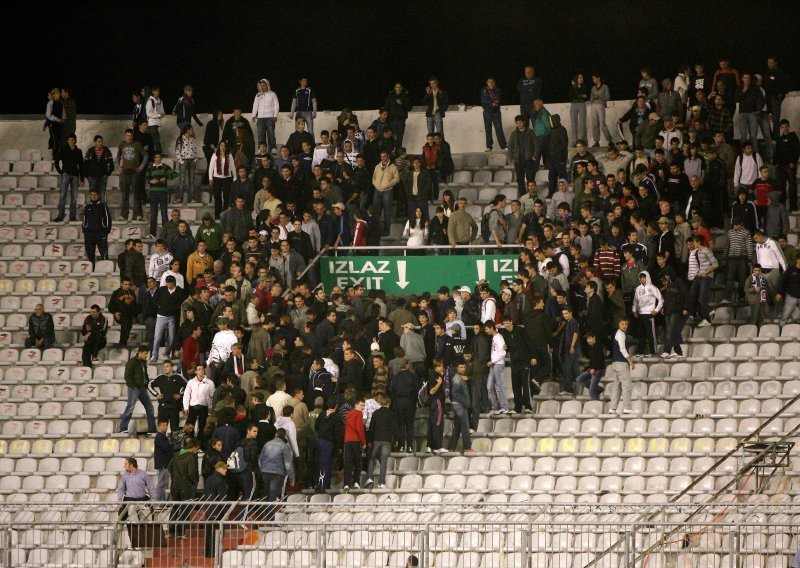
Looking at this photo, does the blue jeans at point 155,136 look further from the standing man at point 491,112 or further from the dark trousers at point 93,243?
the standing man at point 491,112

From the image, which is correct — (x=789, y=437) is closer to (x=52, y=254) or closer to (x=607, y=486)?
(x=607, y=486)

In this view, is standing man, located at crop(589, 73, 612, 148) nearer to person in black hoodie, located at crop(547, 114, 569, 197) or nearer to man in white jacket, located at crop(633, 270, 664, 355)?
person in black hoodie, located at crop(547, 114, 569, 197)

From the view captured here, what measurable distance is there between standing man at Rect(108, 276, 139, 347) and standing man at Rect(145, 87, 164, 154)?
4.58 m

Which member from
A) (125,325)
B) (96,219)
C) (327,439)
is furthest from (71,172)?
(327,439)

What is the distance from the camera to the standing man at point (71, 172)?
27.4 m

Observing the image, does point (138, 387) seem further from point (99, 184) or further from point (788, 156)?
point (788, 156)

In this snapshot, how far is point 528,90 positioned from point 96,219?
23.2 ft

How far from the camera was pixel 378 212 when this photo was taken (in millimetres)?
25422

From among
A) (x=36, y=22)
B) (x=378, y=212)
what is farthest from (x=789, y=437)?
(x=36, y=22)

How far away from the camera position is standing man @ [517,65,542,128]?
88.8ft

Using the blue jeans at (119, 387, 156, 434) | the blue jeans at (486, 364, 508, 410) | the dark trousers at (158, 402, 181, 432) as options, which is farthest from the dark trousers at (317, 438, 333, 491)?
the blue jeans at (119, 387, 156, 434)

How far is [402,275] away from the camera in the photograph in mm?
24156

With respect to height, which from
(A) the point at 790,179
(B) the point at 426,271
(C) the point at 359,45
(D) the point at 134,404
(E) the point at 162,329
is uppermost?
(C) the point at 359,45

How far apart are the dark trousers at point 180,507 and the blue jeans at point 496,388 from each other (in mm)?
4034
